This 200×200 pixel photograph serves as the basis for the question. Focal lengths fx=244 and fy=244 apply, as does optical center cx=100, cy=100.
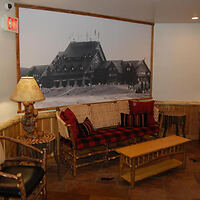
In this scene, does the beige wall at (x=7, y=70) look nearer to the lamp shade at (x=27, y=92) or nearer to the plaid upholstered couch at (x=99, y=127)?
the lamp shade at (x=27, y=92)

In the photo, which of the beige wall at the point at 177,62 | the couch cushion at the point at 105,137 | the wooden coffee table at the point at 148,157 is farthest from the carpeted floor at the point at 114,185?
the beige wall at the point at 177,62

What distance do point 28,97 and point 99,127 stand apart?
168 cm

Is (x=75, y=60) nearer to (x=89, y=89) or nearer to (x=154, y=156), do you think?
(x=89, y=89)

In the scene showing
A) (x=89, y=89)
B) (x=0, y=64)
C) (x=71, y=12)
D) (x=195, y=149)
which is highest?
(x=71, y=12)

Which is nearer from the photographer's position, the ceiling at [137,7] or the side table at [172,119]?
the ceiling at [137,7]

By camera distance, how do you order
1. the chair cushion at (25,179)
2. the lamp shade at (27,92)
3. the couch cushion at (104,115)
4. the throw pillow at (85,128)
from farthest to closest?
1. the couch cushion at (104,115)
2. the throw pillow at (85,128)
3. the lamp shade at (27,92)
4. the chair cushion at (25,179)

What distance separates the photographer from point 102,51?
4.57 meters

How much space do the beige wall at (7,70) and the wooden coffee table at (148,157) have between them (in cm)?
166

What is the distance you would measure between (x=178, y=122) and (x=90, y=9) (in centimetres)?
277

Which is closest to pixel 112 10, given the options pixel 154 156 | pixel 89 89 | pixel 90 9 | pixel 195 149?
pixel 90 9

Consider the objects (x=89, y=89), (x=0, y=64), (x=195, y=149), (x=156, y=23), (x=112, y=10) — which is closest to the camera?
(x=0, y=64)

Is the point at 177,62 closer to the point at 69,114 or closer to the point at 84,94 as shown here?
the point at 84,94

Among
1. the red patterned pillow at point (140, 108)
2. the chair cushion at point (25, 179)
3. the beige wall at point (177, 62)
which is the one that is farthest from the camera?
the beige wall at point (177, 62)

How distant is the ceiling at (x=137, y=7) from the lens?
359 cm
